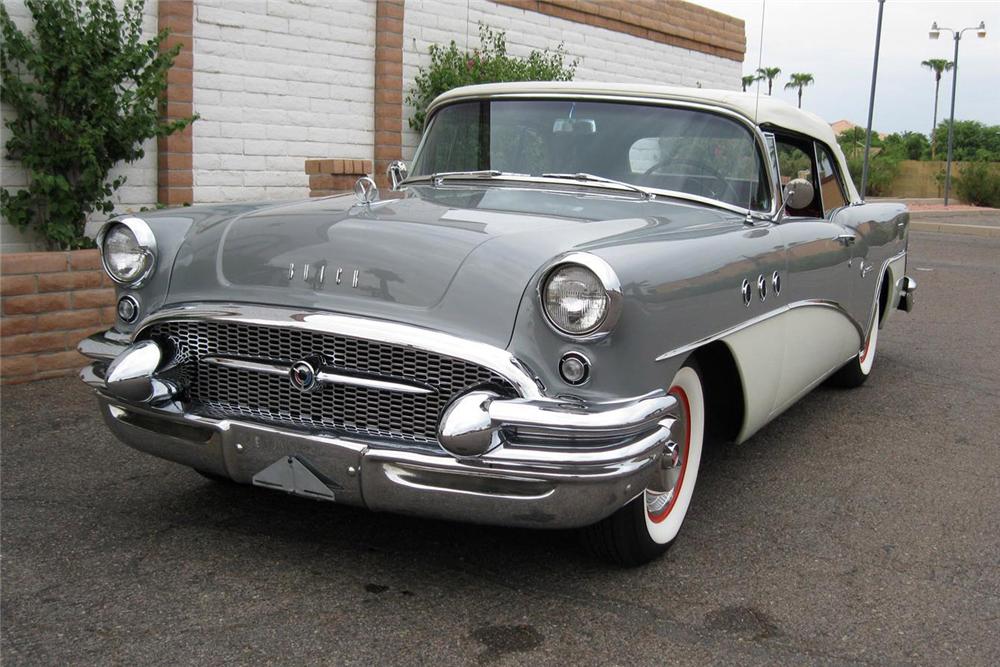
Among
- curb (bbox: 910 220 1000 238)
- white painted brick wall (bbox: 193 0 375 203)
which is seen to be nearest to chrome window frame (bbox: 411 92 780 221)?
white painted brick wall (bbox: 193 0 375 203)

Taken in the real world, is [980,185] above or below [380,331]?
above

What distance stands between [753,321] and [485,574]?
49.0 inches

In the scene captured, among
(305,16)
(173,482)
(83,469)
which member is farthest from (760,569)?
(305,16)

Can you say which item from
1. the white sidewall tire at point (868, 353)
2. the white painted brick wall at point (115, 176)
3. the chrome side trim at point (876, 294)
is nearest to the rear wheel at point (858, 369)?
the white sidewall tire at point (868, 353)

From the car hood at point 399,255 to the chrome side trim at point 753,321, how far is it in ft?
1.18

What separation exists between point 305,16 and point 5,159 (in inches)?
112

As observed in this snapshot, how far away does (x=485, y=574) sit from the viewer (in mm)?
A: 3088

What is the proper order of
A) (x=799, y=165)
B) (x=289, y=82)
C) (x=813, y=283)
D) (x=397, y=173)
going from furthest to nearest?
1. (x=289, y=82)
2. (x=799, y=165)
3. (x=397, y=173)
4. (x=813, y=283)

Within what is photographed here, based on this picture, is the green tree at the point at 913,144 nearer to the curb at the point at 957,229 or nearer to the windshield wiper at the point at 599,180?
the curb at the point at 957,229

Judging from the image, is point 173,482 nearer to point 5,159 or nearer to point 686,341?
point 686,341

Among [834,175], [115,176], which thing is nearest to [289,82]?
[115,176]

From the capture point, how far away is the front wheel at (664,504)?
3043 millimetres

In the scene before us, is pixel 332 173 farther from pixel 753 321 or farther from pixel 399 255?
pixel 399 255

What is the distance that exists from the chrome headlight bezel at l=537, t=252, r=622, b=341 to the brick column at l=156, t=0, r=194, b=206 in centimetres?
485
